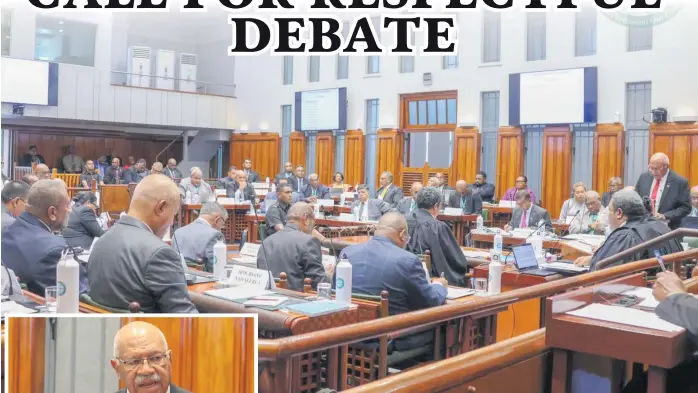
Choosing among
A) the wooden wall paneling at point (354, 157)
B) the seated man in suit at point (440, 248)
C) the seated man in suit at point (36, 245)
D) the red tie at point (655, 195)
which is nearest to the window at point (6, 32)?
the wooden wall paneling at point (354, 157)

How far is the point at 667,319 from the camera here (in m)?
1.82

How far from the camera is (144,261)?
2.21 metres

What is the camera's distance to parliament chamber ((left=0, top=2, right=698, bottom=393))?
5.34 ft

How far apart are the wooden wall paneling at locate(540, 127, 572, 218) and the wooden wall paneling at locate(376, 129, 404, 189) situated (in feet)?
9.19

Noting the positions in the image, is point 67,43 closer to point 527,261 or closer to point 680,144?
point 680,144

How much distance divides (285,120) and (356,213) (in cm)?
Result: 724

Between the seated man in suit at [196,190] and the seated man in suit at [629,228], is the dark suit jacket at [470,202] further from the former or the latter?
the seated man in suit at [629,228]

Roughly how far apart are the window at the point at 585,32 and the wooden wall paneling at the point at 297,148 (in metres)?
5.91

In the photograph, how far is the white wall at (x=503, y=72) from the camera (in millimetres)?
9633

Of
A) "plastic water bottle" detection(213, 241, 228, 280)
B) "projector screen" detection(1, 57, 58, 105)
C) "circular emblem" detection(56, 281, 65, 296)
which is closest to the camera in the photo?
"circular emblem" detection(56, 281, 65, 296)

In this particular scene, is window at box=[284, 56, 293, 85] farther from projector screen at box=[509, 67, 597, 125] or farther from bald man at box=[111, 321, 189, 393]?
bald man at box=[111, 321, 189, 393]

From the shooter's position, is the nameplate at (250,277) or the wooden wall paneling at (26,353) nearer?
the wooden wall paneling at (26,353)

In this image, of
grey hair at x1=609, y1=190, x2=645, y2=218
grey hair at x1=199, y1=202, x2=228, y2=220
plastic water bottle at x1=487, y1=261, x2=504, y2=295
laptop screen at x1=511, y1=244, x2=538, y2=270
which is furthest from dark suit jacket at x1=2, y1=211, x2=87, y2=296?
grey hair at x1=609, y1=190, x2=645, y2=218

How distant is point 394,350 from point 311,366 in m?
0.98
